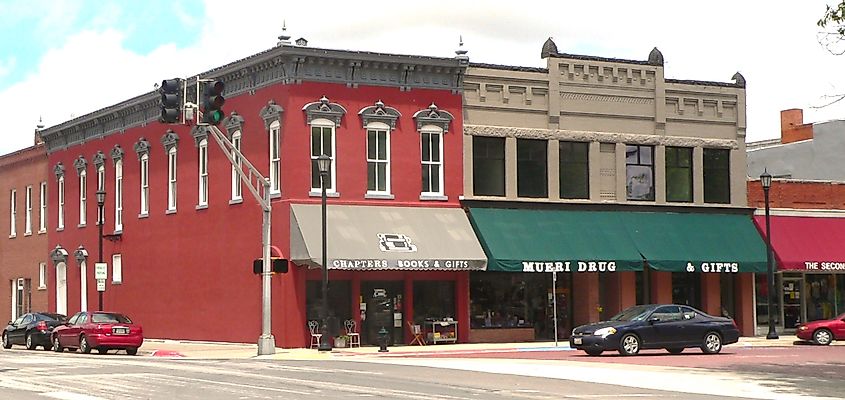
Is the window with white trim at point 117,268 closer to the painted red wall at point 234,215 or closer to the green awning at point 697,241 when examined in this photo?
the painted red wall at point 234,215

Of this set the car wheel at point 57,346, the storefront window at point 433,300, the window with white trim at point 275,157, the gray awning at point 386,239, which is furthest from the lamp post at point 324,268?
the car wheel at point 57,346

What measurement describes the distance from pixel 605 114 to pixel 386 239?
400 inches

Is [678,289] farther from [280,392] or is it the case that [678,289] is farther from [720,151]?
[280,392]

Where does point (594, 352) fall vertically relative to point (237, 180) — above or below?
below

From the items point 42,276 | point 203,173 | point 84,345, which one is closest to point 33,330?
point 84,345

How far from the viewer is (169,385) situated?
74.4 feet

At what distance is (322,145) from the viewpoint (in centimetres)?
4062

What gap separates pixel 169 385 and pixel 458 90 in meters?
22.0

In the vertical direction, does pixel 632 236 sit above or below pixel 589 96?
below

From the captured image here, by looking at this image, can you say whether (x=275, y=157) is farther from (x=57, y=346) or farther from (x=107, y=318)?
(x=57, y=346)

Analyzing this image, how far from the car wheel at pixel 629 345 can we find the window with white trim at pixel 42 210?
1315 inches

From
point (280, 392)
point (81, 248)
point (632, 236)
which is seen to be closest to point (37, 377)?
point (280, 392)

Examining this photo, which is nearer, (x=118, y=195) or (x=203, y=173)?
(x=203, y=173)

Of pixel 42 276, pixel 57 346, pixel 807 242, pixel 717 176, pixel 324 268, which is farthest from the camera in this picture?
pixel 42 276
